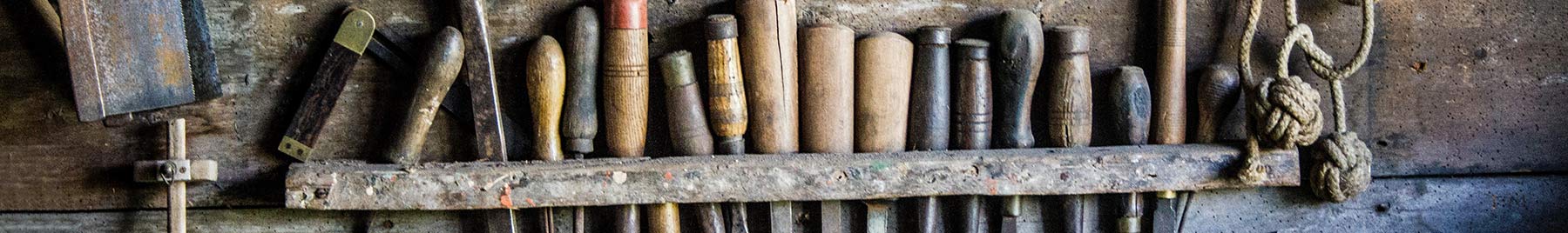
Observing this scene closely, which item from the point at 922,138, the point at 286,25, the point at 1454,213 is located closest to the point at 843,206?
the point at 922,138

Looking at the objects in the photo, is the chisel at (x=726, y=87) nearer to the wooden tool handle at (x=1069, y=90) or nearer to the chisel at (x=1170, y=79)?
the wooden tool handle at (x=1069, y=90)

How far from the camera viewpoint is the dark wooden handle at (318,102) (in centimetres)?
158

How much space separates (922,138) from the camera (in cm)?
164

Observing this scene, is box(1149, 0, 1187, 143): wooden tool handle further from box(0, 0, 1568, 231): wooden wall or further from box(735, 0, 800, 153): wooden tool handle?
box(735, 0, 800, 153): wooden tool handle

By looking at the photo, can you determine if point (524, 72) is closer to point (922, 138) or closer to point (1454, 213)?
point (922, 138)

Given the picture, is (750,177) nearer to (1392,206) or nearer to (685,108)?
(685,108)

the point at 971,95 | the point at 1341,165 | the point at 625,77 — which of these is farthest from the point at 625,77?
the point at 1341,165

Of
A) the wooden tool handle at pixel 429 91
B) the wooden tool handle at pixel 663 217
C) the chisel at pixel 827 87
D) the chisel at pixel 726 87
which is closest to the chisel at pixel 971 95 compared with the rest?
the chisel at pixel 827 87

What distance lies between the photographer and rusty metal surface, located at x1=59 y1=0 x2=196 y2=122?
1430 mm

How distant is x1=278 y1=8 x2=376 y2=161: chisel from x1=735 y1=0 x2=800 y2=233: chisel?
0.48m

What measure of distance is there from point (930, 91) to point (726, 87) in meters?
0.27

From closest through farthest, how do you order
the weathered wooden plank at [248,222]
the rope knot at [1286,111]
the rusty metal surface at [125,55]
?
the rusty metal surface at [125,55] < the rope knot at [1286,111] < the weathered wooden plank at [248,222]

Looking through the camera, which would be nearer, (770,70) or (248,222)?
(770,70)

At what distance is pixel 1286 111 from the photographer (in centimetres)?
156
